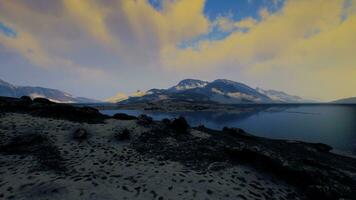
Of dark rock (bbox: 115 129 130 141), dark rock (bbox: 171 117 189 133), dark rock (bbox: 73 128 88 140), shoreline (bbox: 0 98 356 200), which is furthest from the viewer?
dark rock (bbox: 171 117 189 133)

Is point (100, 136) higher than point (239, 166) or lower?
higher

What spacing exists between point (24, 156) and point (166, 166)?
1282cm

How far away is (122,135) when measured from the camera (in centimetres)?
2488

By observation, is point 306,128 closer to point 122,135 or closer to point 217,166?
point 217,166

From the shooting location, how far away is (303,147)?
36.9 m

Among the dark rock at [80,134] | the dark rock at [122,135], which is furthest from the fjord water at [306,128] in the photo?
the dark rock at [80,134]

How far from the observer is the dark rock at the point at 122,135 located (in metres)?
24.6

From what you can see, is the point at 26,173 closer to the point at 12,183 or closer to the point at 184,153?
the point at 12,183

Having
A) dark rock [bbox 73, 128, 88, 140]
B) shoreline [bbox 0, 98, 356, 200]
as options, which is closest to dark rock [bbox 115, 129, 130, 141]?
shoreline [bbox 0, 98, 356, 200]

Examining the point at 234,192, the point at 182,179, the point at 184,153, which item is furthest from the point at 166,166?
the point at 234,192

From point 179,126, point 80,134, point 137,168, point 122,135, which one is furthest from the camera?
point 179,126

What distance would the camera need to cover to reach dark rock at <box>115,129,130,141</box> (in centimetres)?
2458

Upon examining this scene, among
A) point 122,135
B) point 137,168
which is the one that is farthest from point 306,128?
point 137,168

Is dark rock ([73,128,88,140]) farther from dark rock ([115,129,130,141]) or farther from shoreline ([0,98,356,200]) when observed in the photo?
dark rock ([115,129,130,141])
